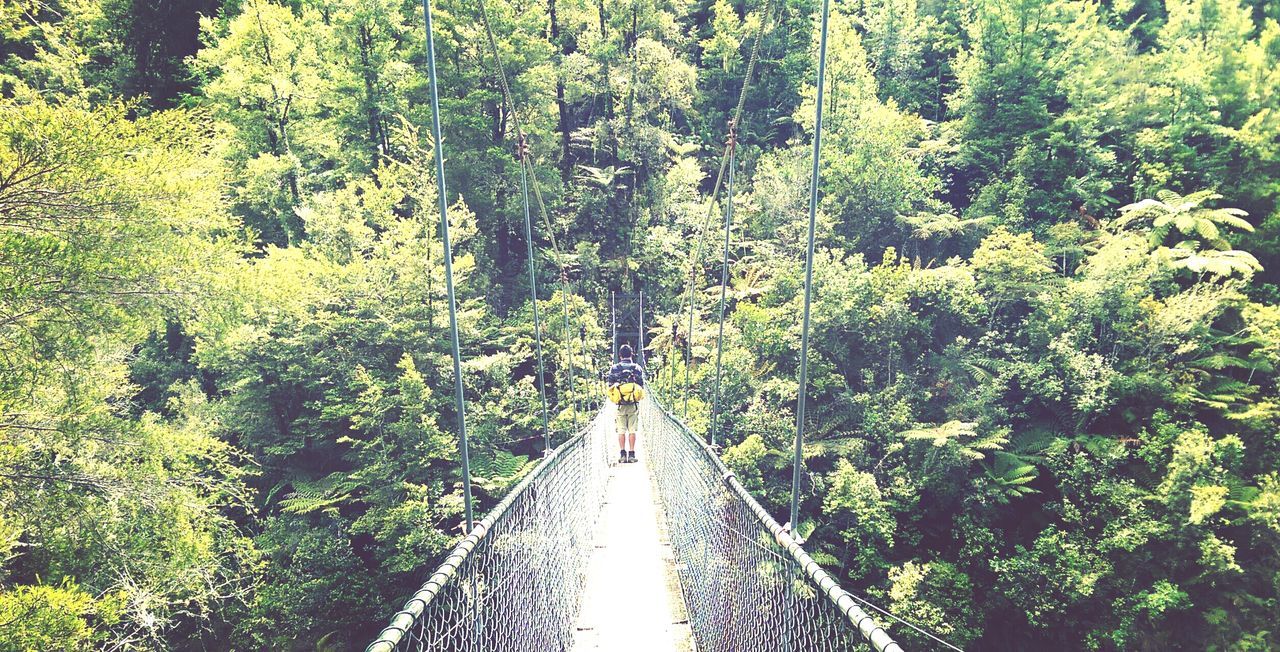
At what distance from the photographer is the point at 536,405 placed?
11.3 m

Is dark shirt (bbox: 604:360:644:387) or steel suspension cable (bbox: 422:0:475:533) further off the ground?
steel suspension cable (bbox: 422:0:475:533)

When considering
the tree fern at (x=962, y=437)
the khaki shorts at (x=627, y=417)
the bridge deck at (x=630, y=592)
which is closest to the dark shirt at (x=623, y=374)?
the khaki shorts at (x=627, y=417)

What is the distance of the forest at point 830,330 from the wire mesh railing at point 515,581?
3.45m

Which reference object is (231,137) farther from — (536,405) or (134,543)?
→ (134,543)

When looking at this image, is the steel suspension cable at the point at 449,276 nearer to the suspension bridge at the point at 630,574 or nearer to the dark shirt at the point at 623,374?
the suspension bridge at the point at 630,574

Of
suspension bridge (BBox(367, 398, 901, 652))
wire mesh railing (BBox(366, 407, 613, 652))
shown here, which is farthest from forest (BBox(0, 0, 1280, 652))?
wire mesh railing (BBox(366, 407, 613, 652))

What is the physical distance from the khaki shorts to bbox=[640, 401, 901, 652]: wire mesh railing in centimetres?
153

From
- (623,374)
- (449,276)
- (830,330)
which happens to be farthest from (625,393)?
(830,330)

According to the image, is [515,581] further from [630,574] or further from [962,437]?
[962,437]

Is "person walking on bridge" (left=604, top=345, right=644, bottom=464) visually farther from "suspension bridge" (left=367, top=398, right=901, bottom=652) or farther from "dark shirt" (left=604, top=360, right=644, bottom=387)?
"suspension bridge" (left=367, top=398, right=901, bottom=652)

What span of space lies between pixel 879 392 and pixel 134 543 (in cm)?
1032

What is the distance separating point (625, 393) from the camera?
4605mm

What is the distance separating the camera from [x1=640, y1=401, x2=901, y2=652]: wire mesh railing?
122 cm

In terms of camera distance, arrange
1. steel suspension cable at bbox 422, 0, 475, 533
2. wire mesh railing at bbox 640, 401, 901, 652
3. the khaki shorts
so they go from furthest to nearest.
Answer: the khaki shorts → steel suspension cable at bbox 422, 0, 475, 533 → wire mesh railing at bbox 640, 401, 901, 652
